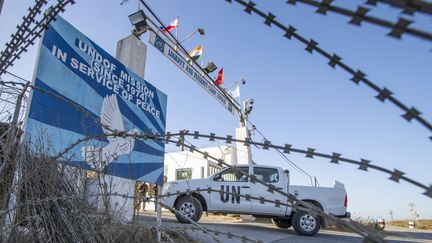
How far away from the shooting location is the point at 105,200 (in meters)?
2.71

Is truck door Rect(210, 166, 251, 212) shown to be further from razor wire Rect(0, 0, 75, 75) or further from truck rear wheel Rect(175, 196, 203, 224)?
razor wire Rect(0, 0, 75, 75)

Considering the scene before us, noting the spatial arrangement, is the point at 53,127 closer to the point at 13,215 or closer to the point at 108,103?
the point at 108,103

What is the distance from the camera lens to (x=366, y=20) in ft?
2.53

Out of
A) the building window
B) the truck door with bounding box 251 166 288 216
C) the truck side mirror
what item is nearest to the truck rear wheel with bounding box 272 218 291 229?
the truck door with bounding box 251 166 288 216

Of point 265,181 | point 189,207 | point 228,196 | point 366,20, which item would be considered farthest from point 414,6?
point 265,181

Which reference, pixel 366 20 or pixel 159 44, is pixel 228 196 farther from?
pixel 366 20

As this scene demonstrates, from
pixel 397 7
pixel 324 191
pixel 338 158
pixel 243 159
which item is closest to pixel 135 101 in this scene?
pixel 338 158

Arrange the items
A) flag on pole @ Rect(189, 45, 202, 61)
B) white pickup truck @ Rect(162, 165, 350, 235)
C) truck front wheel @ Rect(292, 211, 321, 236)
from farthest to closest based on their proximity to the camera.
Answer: flag on pole @ Rect(189, 45, 202, 61) < white pickup truck @ Rect(162, 165, 350, 235) < truck front wheel @ Rect(292, 211, 321, 236)

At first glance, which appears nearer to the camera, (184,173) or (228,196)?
(228,196)

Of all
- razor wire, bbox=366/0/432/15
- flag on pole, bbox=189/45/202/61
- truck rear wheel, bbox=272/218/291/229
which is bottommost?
truck rear wheel, bbox=272/218/291/229

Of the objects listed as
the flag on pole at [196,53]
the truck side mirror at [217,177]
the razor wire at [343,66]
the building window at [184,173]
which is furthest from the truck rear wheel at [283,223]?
the building window at [184,173]

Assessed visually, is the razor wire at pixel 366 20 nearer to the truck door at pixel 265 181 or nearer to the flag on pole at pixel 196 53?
the truck door at pixel 265 181

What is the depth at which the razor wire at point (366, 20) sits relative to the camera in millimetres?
713

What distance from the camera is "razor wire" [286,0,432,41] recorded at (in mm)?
713
